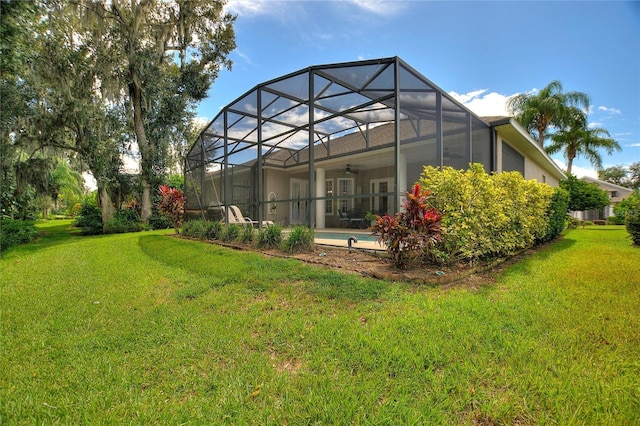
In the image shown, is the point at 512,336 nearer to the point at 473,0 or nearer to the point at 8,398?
the point at 8,398

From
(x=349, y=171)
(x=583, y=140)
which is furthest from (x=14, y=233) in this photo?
(x=583, y=140)

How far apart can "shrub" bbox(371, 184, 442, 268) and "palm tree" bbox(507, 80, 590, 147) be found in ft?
74.3

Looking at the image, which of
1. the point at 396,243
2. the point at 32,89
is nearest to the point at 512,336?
the point at 396,243

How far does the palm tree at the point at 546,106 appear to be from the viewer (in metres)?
20.2

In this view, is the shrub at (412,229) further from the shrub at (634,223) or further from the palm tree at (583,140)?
the palm tree at (583,140)

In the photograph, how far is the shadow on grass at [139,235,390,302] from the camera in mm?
3570

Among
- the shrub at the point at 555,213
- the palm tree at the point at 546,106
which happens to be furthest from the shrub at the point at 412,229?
the palm tree at the point at 546,106

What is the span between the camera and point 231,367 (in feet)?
6.81

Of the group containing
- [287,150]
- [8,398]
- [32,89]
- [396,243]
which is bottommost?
[8,398]

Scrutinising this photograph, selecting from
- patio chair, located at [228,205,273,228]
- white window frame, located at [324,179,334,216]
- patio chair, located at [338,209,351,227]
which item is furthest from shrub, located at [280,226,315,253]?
white window frame, located at [324,179,334,216]

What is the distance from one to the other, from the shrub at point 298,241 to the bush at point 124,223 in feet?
37.3

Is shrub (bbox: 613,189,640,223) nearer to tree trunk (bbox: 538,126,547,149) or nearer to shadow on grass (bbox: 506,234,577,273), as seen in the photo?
shadow on grass (bbox: 506,234,577,273)

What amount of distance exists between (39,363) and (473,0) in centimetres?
892

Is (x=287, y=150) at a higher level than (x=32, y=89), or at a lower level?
lower
